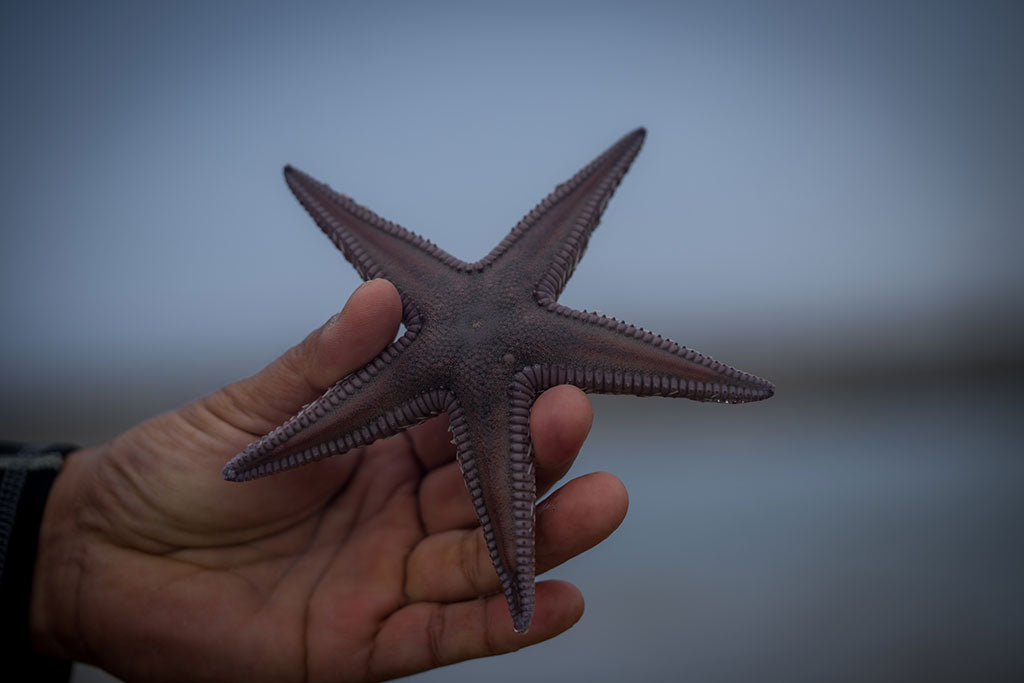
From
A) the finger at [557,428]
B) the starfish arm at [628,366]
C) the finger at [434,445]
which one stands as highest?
the starfish arm at [628,366]

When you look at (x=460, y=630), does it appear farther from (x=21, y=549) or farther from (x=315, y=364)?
(x=21, y=549)

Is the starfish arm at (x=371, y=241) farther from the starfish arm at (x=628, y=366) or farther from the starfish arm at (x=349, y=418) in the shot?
the starfish arm at (x=628, y=366)

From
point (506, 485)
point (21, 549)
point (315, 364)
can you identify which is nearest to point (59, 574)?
point (21, 549)

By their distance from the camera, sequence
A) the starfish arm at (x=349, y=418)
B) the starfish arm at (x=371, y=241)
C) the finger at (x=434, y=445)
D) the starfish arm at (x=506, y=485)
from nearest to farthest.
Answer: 1. the starfish arm at (x=506, y=485)
2. the starfish arm at (x=349, y=418)
3. the starfish arm at (x=371, y=241)
4. the finger at (x=434, y=445)

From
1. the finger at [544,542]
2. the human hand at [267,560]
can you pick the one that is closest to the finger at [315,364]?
the human hand at [267,560]

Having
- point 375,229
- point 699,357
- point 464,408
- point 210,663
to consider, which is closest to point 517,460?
point 464,408

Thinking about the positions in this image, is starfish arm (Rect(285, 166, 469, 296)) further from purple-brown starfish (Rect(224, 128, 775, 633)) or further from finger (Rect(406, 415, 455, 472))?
finger (Rect(406, 415, 455, 472))

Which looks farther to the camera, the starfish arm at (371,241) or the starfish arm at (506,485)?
the starfish arm at (371,241)

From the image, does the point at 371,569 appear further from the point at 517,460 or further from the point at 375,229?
the point at 375,229

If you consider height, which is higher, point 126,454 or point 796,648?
point 126,454
